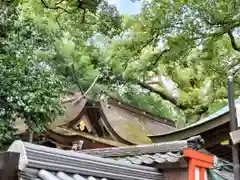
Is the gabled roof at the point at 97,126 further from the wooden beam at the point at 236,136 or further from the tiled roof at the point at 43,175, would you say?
the tiled roof at the point at 43,175

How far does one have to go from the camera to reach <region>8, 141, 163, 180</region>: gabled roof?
2584 mm

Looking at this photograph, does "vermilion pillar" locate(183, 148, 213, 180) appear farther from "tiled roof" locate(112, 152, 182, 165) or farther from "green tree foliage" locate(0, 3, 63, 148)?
"green tree foliage" locate(0, 3, 63, 148)

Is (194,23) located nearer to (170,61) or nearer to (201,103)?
(170,61)

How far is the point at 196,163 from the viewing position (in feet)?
11.8

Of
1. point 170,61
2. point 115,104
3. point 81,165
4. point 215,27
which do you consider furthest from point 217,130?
point 115,104

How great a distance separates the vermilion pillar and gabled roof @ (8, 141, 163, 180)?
1.38 feet

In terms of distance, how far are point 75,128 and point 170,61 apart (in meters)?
4.05

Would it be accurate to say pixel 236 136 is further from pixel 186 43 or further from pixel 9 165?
pixel 186 43

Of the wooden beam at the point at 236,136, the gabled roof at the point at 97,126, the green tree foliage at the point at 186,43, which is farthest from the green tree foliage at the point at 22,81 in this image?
the wooden beam at the point at 236,136

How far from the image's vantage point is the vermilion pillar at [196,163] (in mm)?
3512

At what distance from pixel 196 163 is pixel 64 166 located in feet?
4.47

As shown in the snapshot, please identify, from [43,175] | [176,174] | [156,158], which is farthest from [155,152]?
[43,175]

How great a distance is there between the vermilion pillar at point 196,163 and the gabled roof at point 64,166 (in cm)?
42

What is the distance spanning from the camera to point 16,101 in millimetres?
8312
